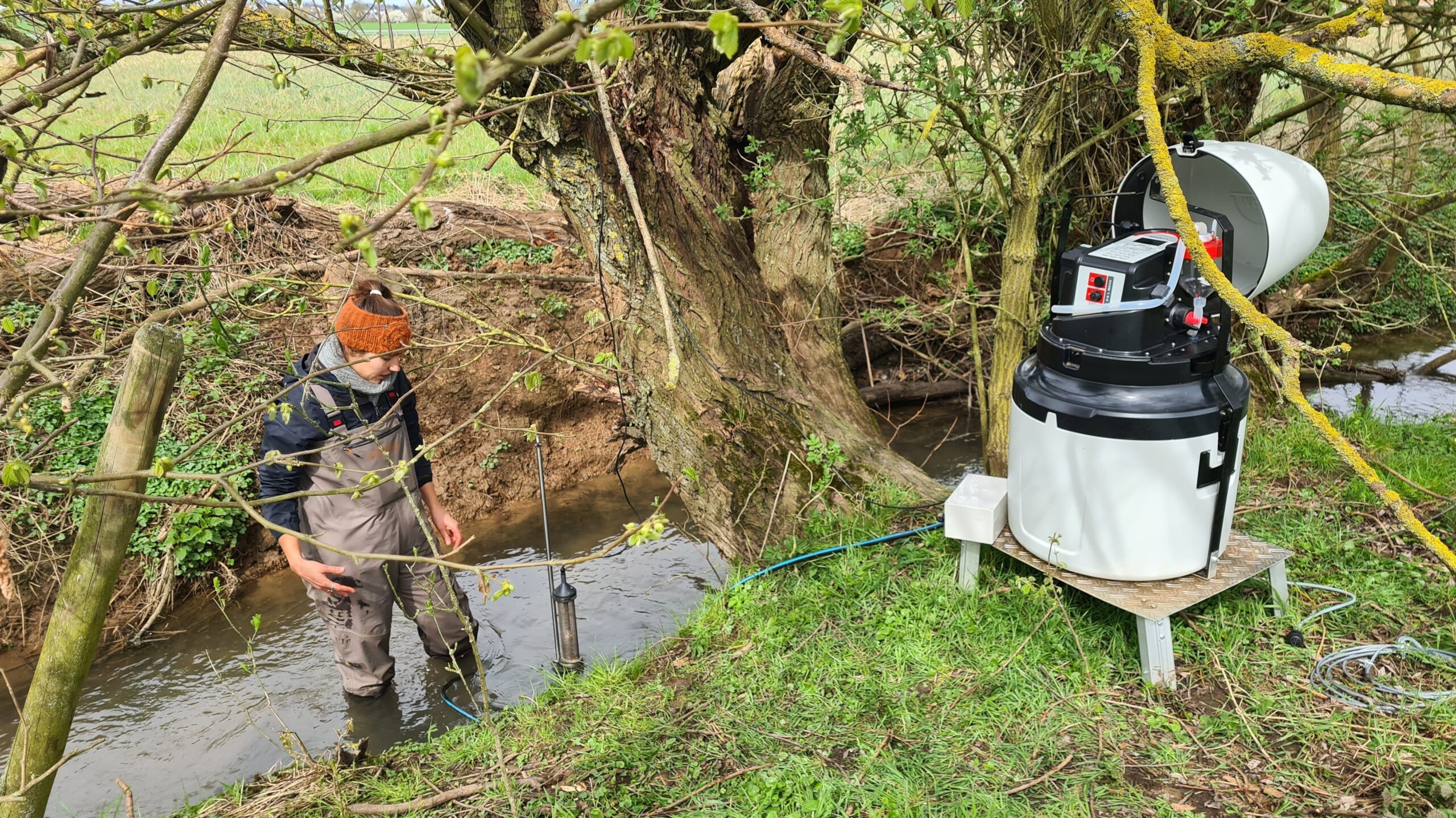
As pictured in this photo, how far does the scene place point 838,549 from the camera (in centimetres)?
407

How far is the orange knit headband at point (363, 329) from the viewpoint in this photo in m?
3.52

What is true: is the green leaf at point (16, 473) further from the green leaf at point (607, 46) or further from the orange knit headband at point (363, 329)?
the orange knit headband at point (363, 329)

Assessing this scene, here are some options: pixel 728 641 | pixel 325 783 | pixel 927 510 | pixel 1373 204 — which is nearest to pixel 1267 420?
pixel 1373 204

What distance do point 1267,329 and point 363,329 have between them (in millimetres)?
3062

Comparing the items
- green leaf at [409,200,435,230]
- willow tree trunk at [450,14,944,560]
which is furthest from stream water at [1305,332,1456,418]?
green leaf at [409,200,435,230]

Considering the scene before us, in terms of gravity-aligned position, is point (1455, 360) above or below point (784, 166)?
below

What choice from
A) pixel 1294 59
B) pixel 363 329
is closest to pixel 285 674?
pixel 363 329

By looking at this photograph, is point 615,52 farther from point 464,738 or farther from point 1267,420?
point 1267,420

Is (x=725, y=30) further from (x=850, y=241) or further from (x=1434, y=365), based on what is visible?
(x=1434, y=365)

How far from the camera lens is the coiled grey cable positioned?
2.98 meters

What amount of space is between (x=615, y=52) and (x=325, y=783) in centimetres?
309

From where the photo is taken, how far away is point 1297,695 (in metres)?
3.09

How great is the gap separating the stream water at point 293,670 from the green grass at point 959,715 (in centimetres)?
87

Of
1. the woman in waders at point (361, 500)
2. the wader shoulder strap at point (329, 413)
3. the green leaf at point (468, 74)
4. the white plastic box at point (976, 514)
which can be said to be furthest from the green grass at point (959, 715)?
the green leaf at point (468, 74)
